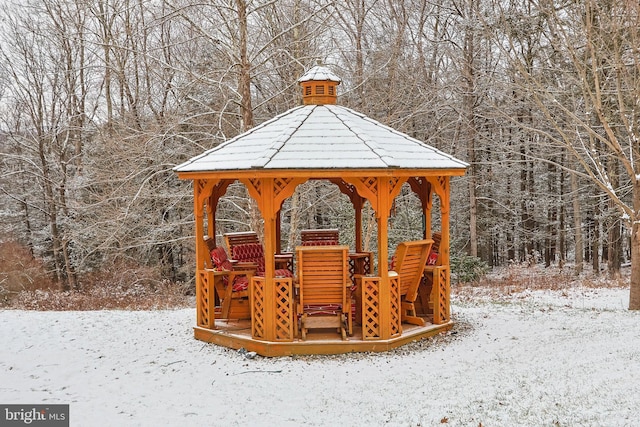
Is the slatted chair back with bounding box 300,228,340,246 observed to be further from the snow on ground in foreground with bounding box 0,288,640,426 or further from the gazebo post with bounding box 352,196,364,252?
the snow on ground in foreground with bounding box 0,288,640,426

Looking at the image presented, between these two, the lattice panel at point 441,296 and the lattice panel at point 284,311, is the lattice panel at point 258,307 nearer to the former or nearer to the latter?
the lattice panel at point 284,311

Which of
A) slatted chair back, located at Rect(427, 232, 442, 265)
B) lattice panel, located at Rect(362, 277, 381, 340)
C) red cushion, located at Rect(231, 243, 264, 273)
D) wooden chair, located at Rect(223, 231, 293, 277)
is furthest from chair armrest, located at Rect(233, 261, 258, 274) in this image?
slatted chair back, located at Rect(427, 232, 442, 265)

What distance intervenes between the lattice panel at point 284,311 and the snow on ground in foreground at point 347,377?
1.27 ft

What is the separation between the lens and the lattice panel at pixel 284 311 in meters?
7.43

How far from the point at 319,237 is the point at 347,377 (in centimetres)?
451

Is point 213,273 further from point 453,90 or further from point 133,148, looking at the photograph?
point 453,90

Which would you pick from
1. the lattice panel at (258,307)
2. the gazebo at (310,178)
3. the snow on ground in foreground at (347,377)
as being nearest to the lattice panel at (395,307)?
the gazebo at (310,178)

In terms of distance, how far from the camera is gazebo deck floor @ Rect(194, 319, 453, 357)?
7383 mm

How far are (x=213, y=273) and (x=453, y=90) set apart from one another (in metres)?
13.1

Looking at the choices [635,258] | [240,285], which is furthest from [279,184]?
[635,258]

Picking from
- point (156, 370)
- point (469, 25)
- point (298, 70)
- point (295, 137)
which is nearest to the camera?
point (156, 370)

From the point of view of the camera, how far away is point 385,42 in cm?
1906

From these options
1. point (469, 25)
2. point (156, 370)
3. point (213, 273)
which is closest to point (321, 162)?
point (213, 273)

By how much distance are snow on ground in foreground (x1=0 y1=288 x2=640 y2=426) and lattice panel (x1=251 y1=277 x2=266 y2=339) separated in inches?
15.2
